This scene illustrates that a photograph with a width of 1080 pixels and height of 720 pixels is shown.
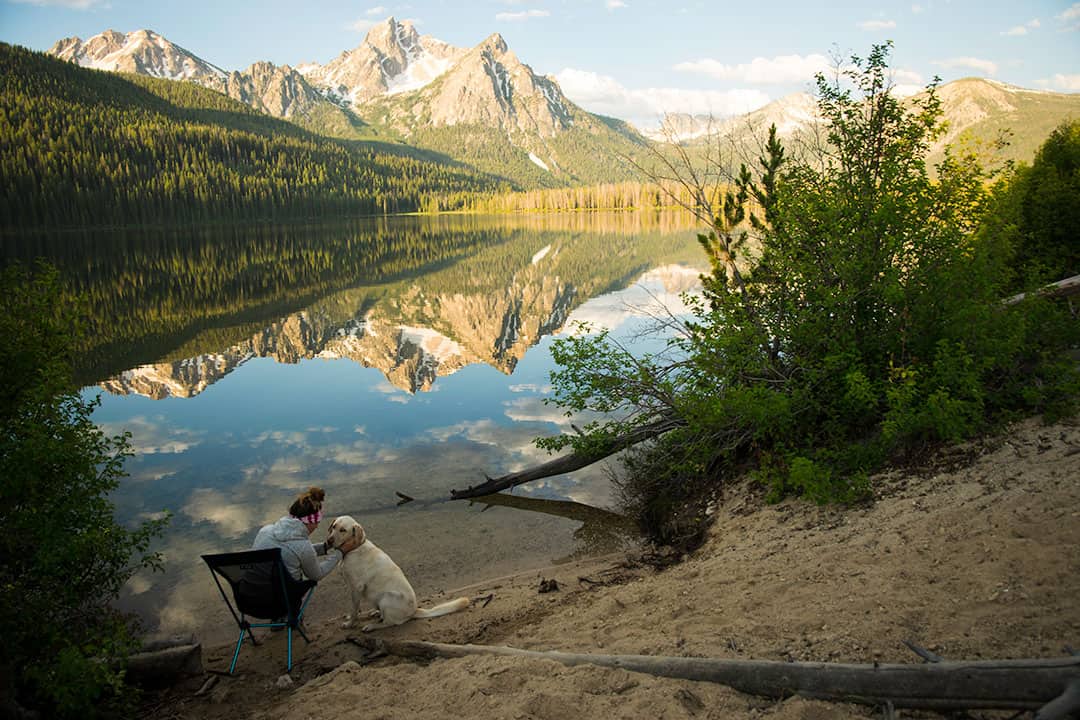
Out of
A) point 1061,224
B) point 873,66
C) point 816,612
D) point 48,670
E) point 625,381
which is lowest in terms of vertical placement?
point 48,670

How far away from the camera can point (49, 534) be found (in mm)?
5711

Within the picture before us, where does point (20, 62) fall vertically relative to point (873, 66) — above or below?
above

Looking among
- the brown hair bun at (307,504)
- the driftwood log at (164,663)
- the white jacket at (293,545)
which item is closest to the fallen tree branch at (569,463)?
the brown hair bun at (307,504)

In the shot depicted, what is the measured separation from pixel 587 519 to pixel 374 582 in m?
4.60

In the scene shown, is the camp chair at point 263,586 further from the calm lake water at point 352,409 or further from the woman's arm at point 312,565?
the calm lake water at point 352,409

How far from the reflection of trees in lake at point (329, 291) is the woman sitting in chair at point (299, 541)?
12362mm

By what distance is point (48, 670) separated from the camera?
518 cm

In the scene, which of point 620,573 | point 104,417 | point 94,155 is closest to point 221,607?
point 620,573

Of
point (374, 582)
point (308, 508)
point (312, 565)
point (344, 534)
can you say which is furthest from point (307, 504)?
point (374, 582)

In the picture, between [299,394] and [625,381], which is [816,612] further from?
[299,394]

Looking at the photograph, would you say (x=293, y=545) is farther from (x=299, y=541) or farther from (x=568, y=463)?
(x=568, y=463)

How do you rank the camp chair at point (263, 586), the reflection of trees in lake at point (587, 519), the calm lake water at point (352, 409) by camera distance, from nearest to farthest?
the camp chair at point (263, 586), the reflection of trees in lake at point (587, 519), the calm lake water at point (352, 409)

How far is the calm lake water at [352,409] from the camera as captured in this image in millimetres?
10227

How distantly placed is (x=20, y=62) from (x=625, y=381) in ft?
741
